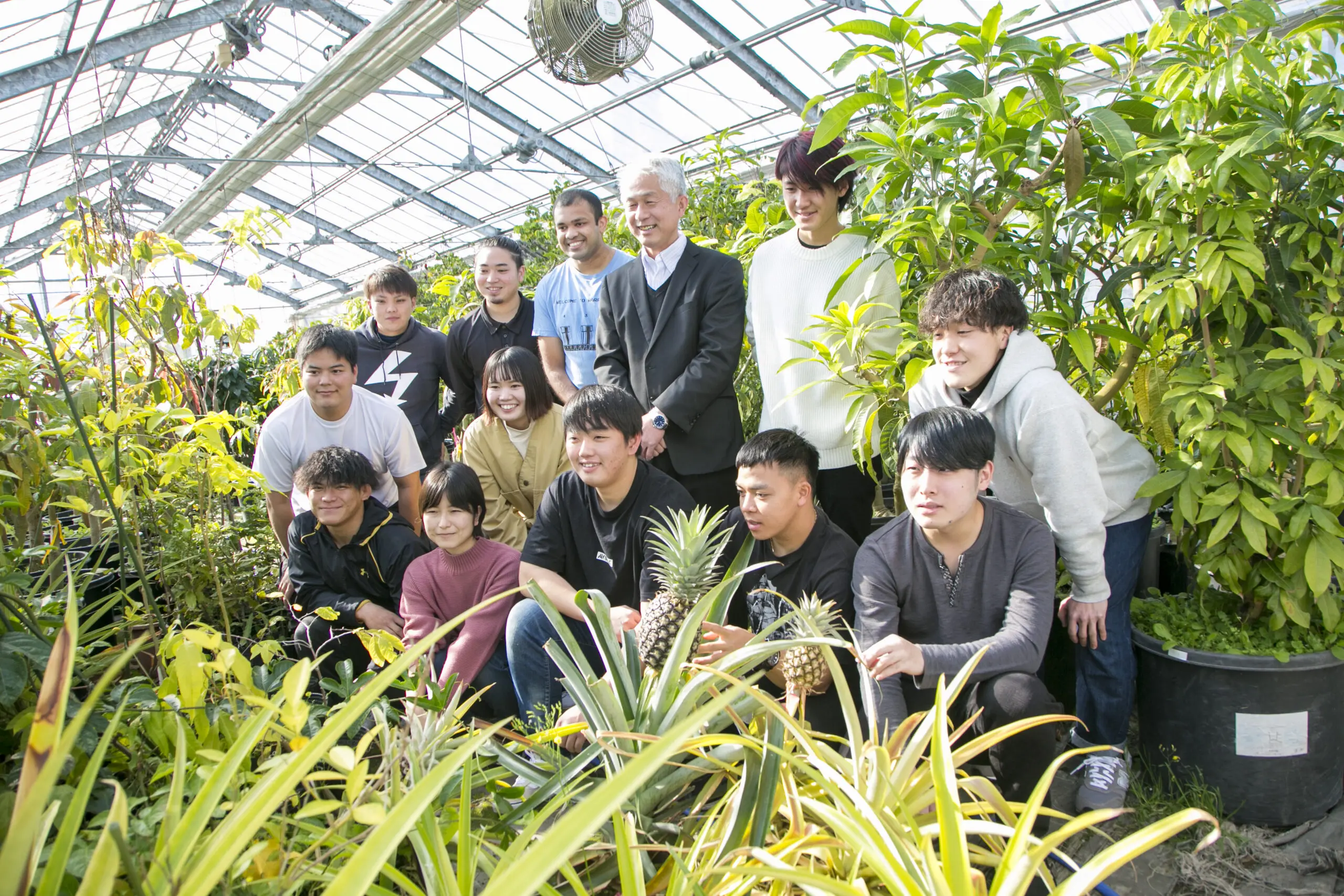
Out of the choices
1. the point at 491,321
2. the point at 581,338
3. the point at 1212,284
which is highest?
the point at 491,321

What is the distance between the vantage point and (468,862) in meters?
0.86

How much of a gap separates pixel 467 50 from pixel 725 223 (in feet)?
28.2

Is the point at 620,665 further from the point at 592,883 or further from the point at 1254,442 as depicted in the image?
the point at 1254,442

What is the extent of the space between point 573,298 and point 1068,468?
2.06 metres

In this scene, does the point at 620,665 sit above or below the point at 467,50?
below

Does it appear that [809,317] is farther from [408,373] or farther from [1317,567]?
[408,373]

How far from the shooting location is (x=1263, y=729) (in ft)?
6.61

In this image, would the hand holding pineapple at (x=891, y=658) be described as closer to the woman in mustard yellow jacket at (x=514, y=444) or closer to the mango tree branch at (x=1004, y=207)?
the mango tree branch at (x=1004, y=207)

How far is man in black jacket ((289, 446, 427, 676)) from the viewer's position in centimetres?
269

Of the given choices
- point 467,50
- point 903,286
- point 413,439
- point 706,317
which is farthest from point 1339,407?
point 467,50

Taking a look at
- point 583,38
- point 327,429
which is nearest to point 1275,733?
point 327,429

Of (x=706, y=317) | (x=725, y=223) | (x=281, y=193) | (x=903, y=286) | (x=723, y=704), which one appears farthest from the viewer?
(x=281, y=193)

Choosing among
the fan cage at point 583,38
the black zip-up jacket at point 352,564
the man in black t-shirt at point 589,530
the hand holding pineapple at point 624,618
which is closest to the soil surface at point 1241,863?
the hand holding pineapple at point 624,618

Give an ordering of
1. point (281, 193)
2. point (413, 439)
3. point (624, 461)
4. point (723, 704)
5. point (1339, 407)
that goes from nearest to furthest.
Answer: point (723, 704), point (1339, 407), point (624, 461), point (413, 439), point (281, 193)
